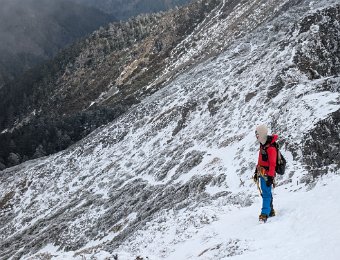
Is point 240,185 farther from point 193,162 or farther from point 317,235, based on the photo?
point 317,235

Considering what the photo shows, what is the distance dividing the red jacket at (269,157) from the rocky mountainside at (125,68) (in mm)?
69599

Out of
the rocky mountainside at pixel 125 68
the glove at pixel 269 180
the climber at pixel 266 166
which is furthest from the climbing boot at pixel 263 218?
the rocky mountainside at pixel 125 68

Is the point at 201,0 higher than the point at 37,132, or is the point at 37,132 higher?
the point at 201,0

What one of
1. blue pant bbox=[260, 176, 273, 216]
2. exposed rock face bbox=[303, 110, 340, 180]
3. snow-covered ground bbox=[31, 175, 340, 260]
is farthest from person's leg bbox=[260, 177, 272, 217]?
exposed rock face bbox=[303, 110, 340, 180]

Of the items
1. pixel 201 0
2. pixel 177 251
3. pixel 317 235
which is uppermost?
pixel 201 0

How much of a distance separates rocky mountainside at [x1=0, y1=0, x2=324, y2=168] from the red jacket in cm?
6960

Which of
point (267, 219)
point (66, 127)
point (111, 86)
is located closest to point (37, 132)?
point (66, 127)

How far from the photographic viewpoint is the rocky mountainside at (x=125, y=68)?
110562 millimetres

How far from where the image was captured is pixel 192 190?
1241 inches

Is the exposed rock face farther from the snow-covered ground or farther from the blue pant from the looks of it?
the blue pant

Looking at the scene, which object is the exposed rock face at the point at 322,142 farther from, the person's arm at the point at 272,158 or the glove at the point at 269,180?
the person's arm at the point at 272,158

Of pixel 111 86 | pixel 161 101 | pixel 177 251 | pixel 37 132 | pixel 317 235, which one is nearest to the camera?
pixel 317 235

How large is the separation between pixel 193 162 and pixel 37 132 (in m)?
103

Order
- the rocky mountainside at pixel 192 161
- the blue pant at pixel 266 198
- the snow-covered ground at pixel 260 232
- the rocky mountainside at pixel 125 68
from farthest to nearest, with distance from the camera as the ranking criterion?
the rocky mountainside at pixel 125 68 < the rocky mountainside at pixel 192 161 < the blue pant at pixel 266 198 < the snow-covered ground at pixel 260 232
